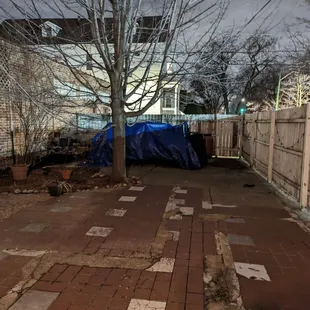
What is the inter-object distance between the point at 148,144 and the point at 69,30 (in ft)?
15.2

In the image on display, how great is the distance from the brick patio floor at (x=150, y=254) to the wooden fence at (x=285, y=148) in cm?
61

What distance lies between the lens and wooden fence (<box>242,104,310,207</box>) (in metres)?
5.12

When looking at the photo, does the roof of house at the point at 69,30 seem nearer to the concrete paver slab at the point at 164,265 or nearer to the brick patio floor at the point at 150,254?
the brick patio floor at the point at 150,254

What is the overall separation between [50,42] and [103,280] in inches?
207

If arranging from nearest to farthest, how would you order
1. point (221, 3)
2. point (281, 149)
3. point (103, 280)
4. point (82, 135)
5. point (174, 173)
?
1. point (103, 280)
2. point (221, 3)
3. point (281, 149)
4. point (174, 173)
5. point (82, 135)

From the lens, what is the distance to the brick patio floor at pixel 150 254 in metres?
2.59

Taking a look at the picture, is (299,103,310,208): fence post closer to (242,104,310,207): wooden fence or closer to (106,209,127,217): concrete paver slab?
(242,104,310,207): wooden fence

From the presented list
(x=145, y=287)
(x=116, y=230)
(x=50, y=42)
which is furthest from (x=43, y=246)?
(x=50, y=42)

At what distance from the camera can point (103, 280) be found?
2850mm

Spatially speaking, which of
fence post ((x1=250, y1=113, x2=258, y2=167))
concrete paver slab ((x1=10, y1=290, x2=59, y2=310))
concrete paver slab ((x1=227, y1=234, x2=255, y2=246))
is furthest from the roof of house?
concrete paver slab ((x1=10, y1=290, x2=59, y2=310))

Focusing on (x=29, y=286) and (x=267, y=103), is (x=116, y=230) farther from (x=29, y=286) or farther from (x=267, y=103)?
(x=267, y=103)

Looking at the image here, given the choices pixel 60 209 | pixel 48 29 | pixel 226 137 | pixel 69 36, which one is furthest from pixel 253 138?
pixel 60 209

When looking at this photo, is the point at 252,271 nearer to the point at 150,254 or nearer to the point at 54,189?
the point at 150,254

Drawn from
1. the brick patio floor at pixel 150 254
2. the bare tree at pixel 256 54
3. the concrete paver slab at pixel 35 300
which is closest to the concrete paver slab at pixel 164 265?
the brick patio floor at pixel 150 254
